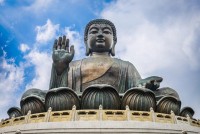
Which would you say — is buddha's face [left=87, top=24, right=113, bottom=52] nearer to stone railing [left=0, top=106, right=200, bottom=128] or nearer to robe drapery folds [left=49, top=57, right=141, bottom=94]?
robe drapery folds [left=49, top=57, right=141, bottom=94]

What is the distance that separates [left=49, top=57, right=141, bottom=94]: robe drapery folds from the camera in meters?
12.5

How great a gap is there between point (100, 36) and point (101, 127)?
6.06 meters

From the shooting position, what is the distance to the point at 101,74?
12.6m

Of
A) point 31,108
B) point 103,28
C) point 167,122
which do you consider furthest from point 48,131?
point 103,28

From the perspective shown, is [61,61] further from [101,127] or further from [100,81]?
[101,127]

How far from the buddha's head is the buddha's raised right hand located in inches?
105

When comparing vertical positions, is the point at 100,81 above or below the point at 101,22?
below

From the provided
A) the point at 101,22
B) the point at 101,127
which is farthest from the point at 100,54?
the point at 101,127

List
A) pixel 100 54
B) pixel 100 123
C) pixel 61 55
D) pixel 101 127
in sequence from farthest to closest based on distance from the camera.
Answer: pixel 100 54
pixel 61 55
pixel 100 123
pixel 101 127

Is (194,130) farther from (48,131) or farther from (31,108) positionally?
(31,108)

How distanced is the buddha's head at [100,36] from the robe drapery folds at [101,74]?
32.7 inches

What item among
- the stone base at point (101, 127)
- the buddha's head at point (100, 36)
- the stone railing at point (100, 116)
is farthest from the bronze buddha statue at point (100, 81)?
the stone base at point (101, 127)

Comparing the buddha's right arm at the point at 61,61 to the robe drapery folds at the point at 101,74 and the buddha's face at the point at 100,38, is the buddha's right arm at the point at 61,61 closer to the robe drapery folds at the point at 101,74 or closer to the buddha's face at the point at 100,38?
the robe drapery folds at the point at 101,74

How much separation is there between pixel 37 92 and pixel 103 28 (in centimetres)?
409
